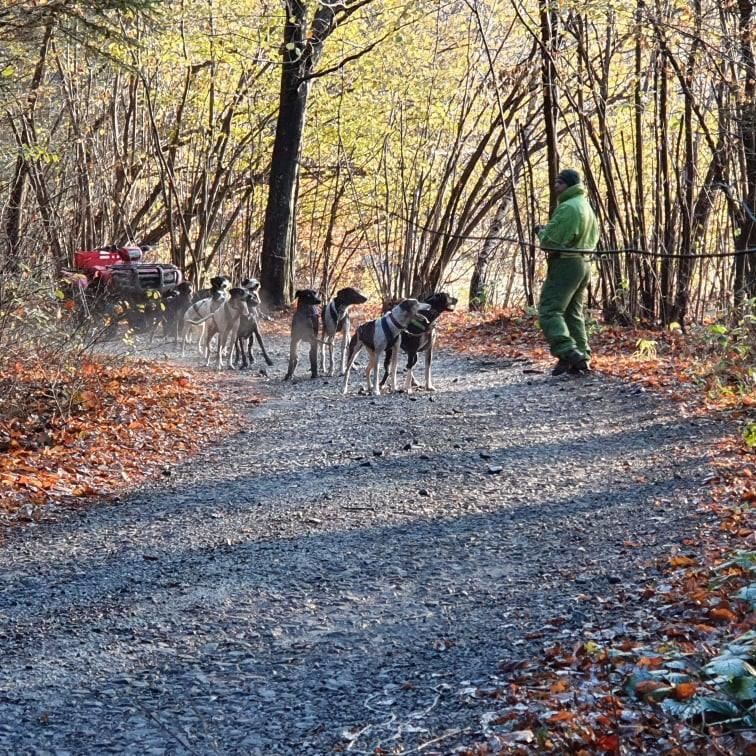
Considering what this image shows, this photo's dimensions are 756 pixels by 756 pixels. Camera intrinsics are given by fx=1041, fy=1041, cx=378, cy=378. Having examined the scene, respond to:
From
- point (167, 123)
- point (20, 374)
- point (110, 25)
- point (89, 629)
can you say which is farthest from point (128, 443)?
point (167, 123)

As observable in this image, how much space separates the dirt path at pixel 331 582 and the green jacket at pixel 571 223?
9.71 ft

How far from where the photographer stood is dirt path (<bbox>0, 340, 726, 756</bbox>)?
3979mm

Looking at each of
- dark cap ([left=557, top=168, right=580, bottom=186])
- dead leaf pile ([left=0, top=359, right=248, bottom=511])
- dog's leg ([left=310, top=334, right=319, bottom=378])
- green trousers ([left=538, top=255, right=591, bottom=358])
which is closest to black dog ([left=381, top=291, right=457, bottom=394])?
green trousers ([left=538, top=255, right=591, bottom=358])

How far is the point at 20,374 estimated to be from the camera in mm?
10469

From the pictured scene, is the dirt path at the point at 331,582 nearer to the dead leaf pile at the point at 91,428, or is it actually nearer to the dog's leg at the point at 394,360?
the dead leaf pile at the point at 91,428

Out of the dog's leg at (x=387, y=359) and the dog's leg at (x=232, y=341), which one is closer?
the dog's leg at (x=387, y=359)

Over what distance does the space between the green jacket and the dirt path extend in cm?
296

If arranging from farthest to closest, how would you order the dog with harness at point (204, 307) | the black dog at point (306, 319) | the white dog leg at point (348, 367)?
the dog with harness at point (204, 307)
the black dog at point (306, 319)
the white dog leg at point (348, 367)

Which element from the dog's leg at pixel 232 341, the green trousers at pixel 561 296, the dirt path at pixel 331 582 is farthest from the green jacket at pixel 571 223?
the dog's leg at pixel 232 341

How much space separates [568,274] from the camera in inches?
481

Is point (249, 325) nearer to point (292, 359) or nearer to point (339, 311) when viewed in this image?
point (292, 359)

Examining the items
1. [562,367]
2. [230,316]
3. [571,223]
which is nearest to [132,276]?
[230,316]

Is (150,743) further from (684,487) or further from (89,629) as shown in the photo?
(684,487)

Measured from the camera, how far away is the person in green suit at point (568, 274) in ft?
38.8
